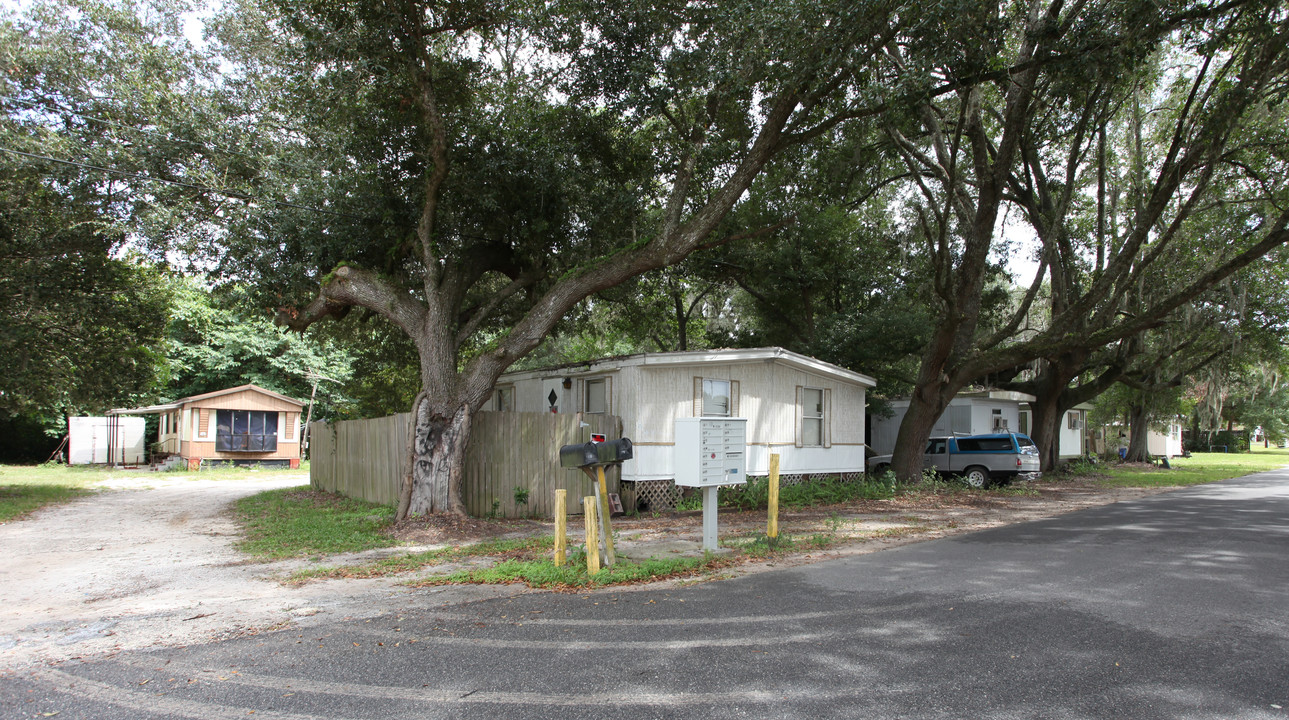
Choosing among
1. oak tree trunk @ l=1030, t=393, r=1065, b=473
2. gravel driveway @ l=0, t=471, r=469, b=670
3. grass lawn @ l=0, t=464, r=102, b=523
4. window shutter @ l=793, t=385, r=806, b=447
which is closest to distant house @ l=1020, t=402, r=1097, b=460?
oak tree trunk @ l=1030, t=393, r=1065, b=473

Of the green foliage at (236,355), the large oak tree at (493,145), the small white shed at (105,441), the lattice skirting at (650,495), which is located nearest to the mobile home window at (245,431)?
the green foliage at (236,355)

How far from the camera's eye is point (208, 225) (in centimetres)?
1288

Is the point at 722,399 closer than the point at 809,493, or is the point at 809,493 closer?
the point at 722,399

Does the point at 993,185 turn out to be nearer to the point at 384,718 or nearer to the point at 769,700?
the point at 769,700

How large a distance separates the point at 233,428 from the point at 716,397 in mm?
22130

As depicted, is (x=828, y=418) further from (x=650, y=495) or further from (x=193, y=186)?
(x=193, y=186)

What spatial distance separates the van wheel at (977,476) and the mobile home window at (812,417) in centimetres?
513

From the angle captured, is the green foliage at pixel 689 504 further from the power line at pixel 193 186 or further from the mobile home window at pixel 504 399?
the power line at pixel 193 186

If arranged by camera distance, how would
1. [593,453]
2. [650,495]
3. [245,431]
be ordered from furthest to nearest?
1. [245,431]
2. [650,495]
3. [593,453]

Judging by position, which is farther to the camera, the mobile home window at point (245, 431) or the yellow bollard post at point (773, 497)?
the mobile home window at point (245, 431)

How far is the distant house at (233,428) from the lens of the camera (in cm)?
2680

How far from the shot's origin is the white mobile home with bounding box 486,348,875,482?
13242mm

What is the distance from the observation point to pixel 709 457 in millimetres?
8469

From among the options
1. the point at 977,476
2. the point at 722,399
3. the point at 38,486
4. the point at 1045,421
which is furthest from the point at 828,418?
the point at 38,486
